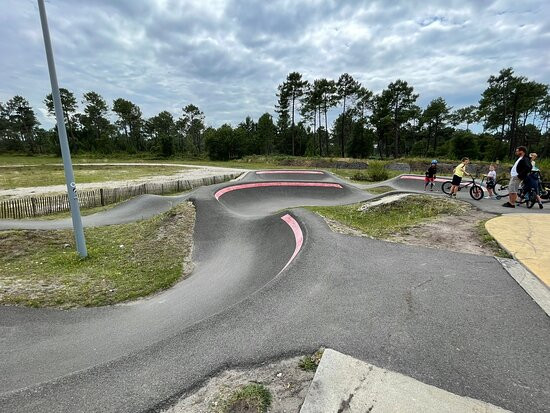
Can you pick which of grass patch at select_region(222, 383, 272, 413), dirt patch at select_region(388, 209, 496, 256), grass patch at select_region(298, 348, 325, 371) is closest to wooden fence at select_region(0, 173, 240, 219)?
grass patch at select_region(222, 383, 272, 413)

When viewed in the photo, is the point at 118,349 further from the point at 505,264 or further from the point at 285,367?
the point at 505,264

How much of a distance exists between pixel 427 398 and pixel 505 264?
4278mm

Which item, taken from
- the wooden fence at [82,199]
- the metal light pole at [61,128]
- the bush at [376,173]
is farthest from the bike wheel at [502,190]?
the wooden fence at [82,199]

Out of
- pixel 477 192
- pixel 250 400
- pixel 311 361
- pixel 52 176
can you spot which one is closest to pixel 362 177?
pixel 477 192

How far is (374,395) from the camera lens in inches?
98.5

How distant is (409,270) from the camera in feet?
17.0

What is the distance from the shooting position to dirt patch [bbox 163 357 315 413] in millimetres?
2521

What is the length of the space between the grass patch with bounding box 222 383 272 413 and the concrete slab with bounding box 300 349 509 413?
1.26 feet

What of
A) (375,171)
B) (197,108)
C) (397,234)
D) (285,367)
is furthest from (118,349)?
(197,108)

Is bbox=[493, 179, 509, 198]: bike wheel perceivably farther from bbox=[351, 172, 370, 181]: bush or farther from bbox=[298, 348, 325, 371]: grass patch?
bbox=[298, 348, 325, 371]: grass patch

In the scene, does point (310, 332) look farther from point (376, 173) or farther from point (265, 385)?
point (376, 173)

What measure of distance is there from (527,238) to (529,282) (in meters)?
2.80

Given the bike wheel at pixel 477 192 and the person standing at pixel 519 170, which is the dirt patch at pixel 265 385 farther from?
the bike wheel at pixel 477 192

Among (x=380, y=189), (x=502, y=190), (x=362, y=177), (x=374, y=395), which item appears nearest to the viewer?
(x=374, y=395)
